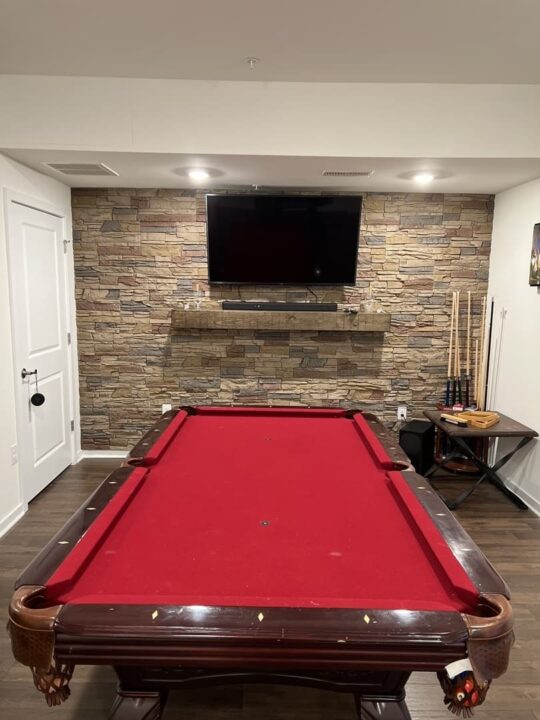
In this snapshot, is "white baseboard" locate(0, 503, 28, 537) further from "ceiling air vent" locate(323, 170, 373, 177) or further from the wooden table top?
"ceiling air vent" locate(323, 170, 373, 177)

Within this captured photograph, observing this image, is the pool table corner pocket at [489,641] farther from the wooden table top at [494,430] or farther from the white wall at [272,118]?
the white wall at [272,118]

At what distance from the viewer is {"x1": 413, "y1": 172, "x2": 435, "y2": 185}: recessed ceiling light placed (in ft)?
11.3

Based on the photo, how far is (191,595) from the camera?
4.06 ft

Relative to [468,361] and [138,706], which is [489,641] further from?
[468,361]

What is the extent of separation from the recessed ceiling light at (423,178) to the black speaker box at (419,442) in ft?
6.55

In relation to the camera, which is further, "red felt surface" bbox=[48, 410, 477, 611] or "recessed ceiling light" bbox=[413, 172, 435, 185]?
"recessed ceiling light" bbox=[413, 172, 435, 185]

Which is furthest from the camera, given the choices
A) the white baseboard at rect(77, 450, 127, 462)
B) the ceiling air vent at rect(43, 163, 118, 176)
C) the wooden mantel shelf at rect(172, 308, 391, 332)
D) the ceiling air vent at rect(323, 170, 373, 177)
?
the white baseboard at rect(77, 450, 127, 462)

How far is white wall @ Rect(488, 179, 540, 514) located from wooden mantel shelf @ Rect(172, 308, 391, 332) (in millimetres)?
986

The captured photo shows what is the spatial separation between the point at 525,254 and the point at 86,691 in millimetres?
3901

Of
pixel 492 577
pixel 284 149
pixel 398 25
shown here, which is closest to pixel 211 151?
pixel 284 149

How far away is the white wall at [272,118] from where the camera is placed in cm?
289

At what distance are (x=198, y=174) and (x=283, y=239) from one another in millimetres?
931

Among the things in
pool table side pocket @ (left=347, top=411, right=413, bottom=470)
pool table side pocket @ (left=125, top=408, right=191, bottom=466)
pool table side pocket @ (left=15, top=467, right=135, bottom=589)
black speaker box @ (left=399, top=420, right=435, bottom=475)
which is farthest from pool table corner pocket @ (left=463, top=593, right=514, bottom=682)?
black speaker box @ (left=399, top=420, right=435, bottom=475)

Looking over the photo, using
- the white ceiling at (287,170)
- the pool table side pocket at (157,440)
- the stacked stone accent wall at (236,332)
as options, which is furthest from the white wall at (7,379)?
the pool table side pocket at (157,440)
